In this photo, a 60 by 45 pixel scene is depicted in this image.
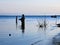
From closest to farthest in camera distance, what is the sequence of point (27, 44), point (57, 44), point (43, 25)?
point (57, 44) < point (27, 44) < point (43, 25)

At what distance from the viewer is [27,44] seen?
14.9 metres

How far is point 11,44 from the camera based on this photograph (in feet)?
49.8

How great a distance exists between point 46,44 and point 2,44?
3.49 metres

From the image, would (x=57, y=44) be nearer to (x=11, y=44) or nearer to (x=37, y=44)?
(x=37, y=44)

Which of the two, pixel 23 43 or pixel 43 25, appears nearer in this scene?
pixel 23 43

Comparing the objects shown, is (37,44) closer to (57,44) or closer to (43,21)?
(57,44)

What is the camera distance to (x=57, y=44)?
1395 cm

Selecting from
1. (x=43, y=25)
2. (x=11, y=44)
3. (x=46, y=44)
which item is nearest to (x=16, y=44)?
(x=11, y=44)

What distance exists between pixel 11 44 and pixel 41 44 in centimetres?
245

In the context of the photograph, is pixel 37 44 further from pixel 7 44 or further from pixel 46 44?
pixel 7 44

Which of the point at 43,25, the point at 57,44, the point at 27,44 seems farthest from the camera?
the point at 43,25

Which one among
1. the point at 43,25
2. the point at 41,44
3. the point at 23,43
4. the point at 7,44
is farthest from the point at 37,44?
the point at 43,25

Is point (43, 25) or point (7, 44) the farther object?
point (43, 25)

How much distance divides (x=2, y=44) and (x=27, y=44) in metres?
1.98
